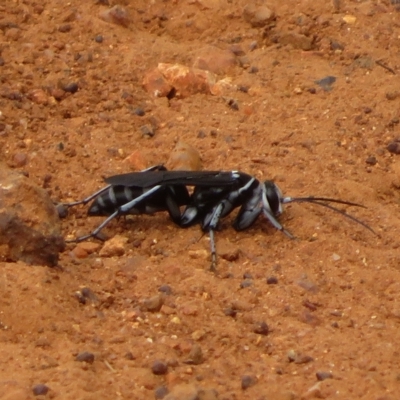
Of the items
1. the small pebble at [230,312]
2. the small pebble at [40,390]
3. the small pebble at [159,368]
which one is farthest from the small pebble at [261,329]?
the small pebble at [40,390]

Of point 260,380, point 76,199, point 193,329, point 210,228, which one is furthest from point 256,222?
point 260,380

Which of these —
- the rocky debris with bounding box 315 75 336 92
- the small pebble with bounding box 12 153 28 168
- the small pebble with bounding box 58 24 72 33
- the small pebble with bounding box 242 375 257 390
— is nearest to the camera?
the small pebble with bounding box 242 375 257 390

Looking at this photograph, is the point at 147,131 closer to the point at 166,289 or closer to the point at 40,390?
the point at 166,289

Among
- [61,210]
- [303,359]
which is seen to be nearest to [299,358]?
[303,359]

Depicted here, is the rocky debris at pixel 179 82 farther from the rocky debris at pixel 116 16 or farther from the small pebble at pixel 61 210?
the small pebble at pixel 61 210

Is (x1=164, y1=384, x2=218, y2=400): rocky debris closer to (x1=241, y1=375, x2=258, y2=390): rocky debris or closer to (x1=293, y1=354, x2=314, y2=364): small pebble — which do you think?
(x1=241, y1=375, x2=258, y2=390): rocky debris

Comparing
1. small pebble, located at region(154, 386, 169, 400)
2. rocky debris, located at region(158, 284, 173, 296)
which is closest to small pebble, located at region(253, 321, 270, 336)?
rocky debris, located at region(158, 284, 173, 296)

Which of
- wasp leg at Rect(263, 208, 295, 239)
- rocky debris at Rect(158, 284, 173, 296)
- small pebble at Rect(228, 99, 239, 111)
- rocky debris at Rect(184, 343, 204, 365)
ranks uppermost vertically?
rocky debris at Rect(184, 343, 204, 365)

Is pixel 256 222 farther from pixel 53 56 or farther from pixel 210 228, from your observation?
pixel 53 56
